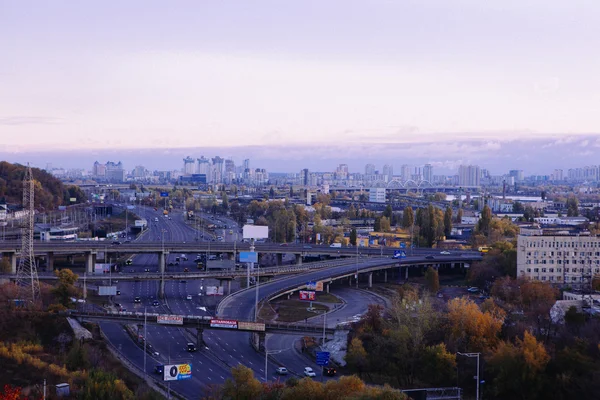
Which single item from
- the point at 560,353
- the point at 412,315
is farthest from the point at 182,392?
the point at 560,353

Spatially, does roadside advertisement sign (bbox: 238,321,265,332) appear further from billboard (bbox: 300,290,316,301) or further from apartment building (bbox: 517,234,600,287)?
apartment building (bbox: 517,234,600,287)

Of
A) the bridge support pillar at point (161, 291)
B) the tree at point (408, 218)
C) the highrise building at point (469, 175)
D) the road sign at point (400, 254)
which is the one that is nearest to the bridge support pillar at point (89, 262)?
the bridge support pillar at point (161, 291)

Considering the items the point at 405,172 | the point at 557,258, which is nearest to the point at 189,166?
the point at 405,172

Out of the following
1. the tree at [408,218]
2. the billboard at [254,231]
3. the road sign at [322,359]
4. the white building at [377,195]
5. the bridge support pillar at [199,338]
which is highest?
the billboard at [254,231]

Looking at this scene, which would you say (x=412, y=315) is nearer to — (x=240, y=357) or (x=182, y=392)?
(x=240, y=357)

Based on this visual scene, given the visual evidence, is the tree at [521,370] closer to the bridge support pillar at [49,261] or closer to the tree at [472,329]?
the tree at [472,329]

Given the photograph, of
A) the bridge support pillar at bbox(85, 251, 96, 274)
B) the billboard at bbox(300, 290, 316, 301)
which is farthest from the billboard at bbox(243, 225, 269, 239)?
the bridge support pillar at bbox(85, 251, 96, 274)
